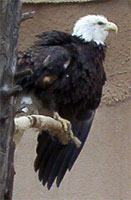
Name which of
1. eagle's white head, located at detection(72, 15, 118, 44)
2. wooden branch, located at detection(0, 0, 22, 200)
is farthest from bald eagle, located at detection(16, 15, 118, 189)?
wooden branch, located at detection(0, 0, 22, 200)

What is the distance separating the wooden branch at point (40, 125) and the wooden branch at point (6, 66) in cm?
70

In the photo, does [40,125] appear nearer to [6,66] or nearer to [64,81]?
[64,81]

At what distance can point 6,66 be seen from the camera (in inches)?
83.0

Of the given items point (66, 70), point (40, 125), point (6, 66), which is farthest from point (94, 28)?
point (6, 66)

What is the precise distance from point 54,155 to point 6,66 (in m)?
2.09

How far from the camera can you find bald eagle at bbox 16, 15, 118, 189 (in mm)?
3875

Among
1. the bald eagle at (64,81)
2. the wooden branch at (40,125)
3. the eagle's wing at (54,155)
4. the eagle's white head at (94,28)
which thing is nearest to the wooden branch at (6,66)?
the wooden branch at (40,125)

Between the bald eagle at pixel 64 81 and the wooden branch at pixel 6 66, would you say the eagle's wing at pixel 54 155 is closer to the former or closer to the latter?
the bald eagle at pixel 64 81

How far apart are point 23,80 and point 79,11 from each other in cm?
124

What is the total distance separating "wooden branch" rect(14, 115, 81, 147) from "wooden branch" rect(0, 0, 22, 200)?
696 mm

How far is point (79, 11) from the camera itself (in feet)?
16.1

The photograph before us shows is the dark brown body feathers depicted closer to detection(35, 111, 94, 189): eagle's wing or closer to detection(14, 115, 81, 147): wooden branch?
detection(35, 111, 94, 189): eagle's wing

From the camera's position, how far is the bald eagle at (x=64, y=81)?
388 cm

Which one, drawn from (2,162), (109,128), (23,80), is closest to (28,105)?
(23,80)
